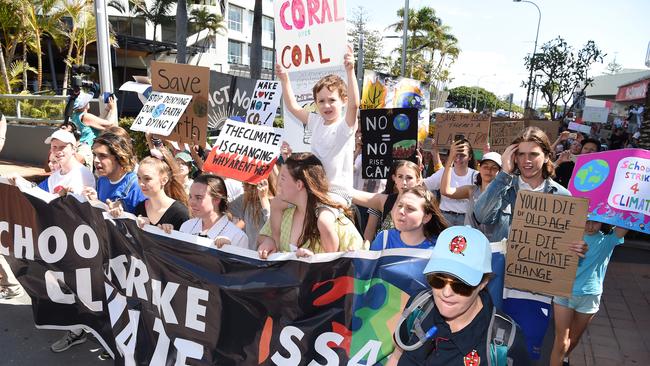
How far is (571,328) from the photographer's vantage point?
3537 mm

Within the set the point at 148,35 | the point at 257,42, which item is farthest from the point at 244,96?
the point at 148,35

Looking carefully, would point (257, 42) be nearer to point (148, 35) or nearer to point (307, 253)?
point (148, 35)

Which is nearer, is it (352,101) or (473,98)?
(352,101)

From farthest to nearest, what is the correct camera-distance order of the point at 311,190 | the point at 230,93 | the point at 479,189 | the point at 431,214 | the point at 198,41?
the point at 198,41 → the point at 230,93 → the point at 479,189 → the point at 311,190 → the point at 431,214

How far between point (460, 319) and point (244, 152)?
3033mm

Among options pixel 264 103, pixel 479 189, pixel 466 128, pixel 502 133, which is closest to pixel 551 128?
pixel 502 133

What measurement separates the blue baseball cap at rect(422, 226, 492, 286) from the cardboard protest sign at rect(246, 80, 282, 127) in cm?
398

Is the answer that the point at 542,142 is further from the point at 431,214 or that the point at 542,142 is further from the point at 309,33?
the point at 309,33

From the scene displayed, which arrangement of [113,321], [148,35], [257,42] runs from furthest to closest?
[148,35] → [257,42] → [113,321]

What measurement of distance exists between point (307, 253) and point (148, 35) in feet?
123

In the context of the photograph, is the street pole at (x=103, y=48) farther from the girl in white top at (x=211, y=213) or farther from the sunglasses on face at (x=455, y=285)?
the sunglasses on face at (x=455, y=285)

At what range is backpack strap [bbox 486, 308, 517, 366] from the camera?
1861 millimetres

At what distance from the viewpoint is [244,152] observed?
4617 millimetres

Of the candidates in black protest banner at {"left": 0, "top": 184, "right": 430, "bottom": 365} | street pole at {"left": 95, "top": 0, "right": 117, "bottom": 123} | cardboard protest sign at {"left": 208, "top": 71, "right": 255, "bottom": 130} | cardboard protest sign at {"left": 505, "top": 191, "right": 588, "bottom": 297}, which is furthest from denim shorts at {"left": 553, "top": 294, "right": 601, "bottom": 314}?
street pole at {"left": 95, "top": 0, "right": 117, "bottom": 123}
